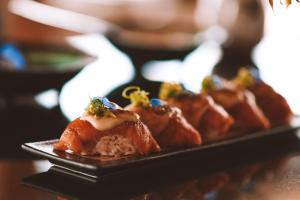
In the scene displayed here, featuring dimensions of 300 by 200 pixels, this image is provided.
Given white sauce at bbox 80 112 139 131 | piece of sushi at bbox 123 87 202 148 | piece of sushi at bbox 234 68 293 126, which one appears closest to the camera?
white sauce at bbox 80 112 139 131

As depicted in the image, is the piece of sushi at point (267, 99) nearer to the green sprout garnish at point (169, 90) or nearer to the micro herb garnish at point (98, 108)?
the green sprout garnish at point (169, 90)

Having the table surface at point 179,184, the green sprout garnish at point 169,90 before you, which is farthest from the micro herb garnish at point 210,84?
the table surface at point 179,184

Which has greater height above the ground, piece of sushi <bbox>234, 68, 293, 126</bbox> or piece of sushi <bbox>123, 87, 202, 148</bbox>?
piece of sushi <bbox>123, 87, 202, 148</bbox>

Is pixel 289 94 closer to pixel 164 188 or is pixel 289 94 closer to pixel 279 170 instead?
pixel 279 170

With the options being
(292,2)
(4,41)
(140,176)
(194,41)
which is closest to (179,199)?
(140,176)

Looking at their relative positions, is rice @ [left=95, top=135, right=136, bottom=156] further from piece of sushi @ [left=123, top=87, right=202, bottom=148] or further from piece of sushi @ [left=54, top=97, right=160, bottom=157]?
piece of sushi @ [left=123, top=87, right=202, bottom=148]

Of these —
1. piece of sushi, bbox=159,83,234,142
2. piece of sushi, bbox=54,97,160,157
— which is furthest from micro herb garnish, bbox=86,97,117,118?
piece of sushi, bbox=159,83,234,142

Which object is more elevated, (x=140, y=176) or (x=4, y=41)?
(x=4, y=41)

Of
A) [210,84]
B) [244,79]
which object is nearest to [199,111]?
[210,84]
